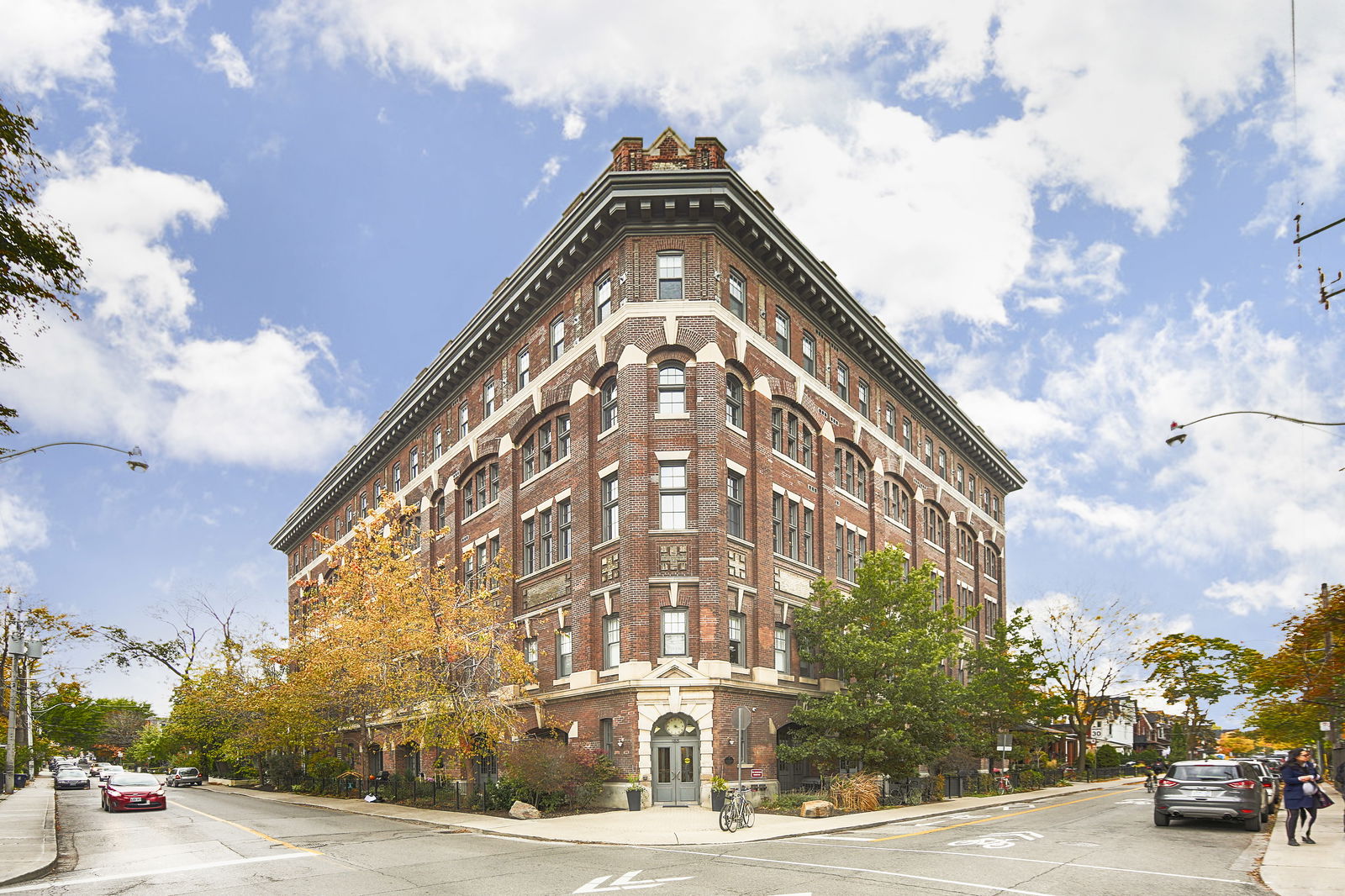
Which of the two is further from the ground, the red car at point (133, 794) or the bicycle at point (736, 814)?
the bicycle at point (736, 814)

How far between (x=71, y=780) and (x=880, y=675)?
5261 cm

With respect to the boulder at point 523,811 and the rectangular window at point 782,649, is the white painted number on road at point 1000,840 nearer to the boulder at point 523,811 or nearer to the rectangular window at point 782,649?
the boulder at point 523,811

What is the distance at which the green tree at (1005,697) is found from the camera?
42.5 meters

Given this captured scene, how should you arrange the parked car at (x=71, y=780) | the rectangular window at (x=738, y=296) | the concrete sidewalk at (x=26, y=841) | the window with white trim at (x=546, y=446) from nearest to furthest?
the concrete sidewalk at (x=26, y=841) → the rectangular window at (x=738, y=296) → the window with white trim at (x=546, y=446) → the parked car at (x=71, y=780)

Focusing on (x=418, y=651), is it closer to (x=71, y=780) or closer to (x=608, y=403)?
(x=608, y=403)

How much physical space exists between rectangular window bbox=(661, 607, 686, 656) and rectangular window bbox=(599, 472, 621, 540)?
337 cm

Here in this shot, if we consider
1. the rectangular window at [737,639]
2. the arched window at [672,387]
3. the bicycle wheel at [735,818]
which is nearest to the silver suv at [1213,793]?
the bicycle wheel at [735,818]

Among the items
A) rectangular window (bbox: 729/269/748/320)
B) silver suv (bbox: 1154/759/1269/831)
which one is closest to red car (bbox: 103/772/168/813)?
rectangular window (bbox: 729/269/748/320)

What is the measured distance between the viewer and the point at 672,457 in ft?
108

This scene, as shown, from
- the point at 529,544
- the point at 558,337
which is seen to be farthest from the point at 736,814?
the point at 558,337

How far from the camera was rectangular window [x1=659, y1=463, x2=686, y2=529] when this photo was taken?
32719mm

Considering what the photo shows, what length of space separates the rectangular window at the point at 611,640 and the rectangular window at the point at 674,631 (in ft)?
5.12

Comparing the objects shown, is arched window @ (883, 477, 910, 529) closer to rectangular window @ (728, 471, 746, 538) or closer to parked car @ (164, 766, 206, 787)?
rectangular window @ (728, 471, 746, 538)

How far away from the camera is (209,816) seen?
30609mm
